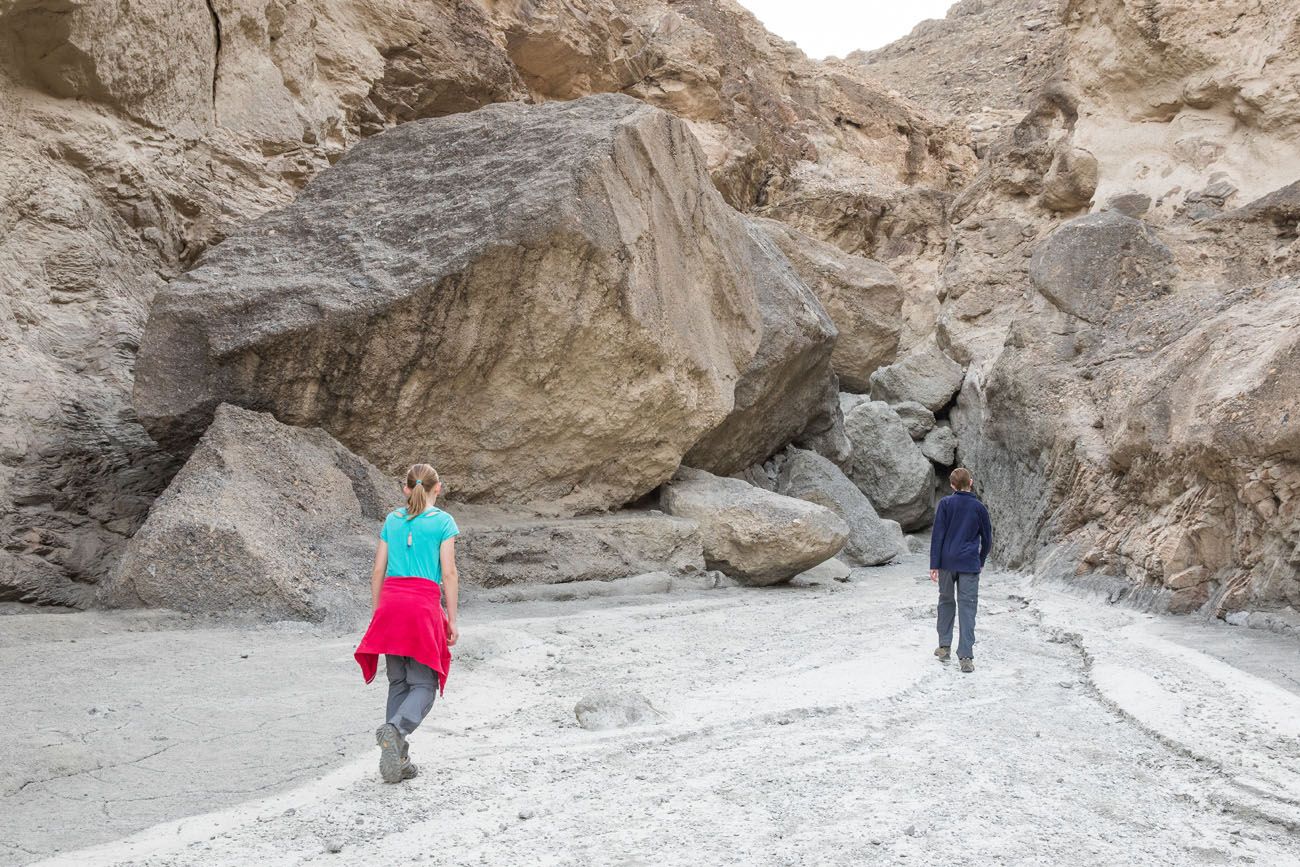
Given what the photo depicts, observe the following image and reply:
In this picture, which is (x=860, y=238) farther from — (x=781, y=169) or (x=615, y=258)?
(x=615, y=258)

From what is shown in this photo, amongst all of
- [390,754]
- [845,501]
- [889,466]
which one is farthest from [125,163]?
[889,466]

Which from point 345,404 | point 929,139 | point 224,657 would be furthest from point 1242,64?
point 929,139

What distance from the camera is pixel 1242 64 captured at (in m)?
12.6

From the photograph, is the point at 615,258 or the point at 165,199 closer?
the point at 615,258

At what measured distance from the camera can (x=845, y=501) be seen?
12109mm

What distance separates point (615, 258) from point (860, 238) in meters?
18.8

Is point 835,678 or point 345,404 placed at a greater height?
point 345,404

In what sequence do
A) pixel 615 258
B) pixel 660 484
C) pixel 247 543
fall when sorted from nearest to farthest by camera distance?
pixel 247 543 < pixel 615 258 < pixel 660 484

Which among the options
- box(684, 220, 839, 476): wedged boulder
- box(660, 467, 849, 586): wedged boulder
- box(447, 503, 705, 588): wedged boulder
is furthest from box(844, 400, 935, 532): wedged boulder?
box(447, 503, 705, 588): wedged boulder

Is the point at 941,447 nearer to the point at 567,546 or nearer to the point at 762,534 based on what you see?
the point at 762,534

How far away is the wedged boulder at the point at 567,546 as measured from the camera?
774 centimetres

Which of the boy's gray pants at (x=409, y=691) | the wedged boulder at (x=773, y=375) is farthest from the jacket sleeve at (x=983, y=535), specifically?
the wedged boulder at (x=773, y=375)

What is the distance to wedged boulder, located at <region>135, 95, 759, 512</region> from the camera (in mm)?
7250

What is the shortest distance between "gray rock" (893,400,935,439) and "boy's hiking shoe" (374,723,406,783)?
13.9 m
